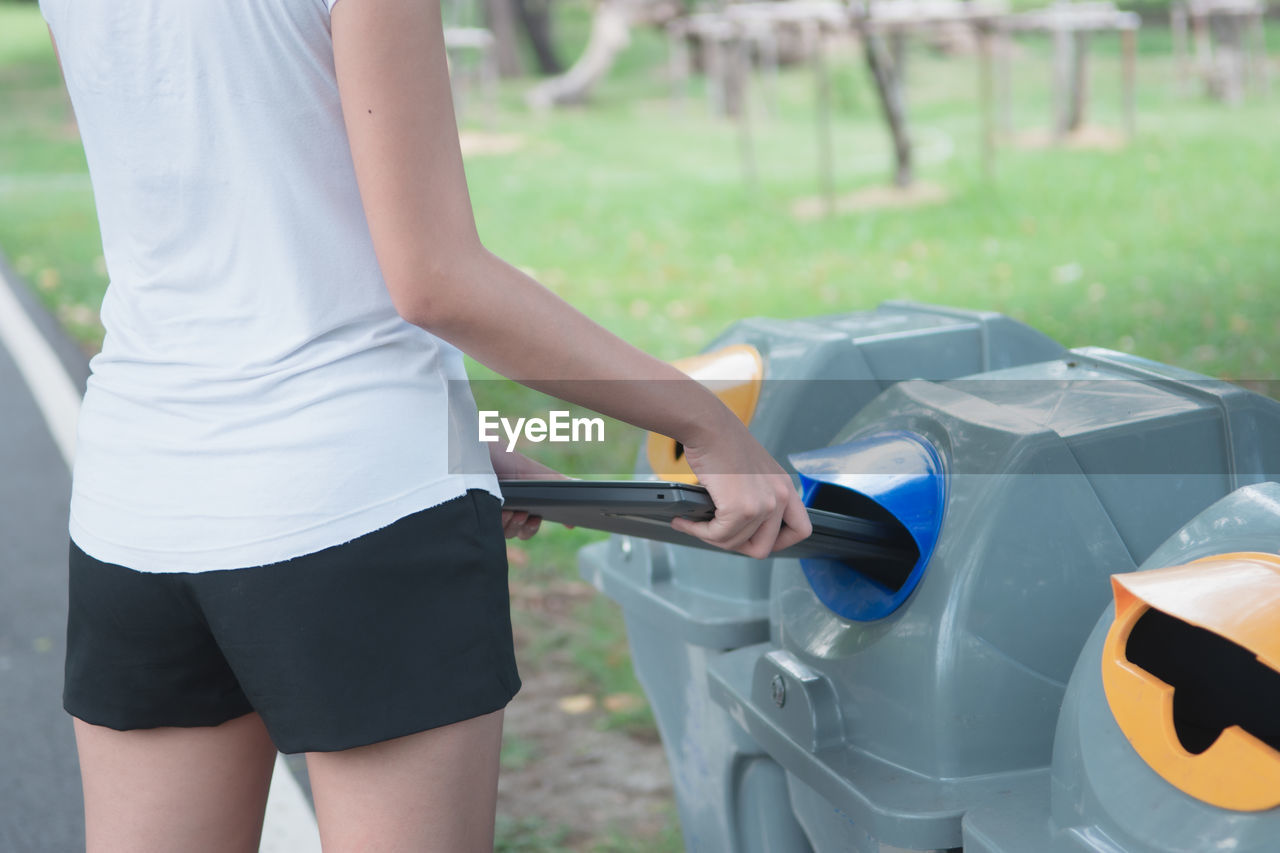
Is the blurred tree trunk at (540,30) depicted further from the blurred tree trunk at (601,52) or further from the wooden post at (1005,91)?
the wooden post at (1005,91)

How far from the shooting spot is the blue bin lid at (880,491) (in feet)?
5.11

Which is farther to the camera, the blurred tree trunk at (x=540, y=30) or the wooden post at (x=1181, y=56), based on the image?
the blurred tree trunk at (x=540, y=30)

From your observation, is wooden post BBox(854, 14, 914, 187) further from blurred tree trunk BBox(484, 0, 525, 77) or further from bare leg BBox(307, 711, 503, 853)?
blurred tree trunk BBox(484, 0, 525, 77)

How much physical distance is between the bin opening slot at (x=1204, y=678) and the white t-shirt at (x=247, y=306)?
66cm

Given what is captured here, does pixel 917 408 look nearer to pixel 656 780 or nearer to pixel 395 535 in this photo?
pixel 395 535

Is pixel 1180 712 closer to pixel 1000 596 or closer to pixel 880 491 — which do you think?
pixel 1000 596

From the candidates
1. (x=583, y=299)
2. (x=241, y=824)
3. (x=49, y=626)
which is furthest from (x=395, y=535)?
(x=583, y=299)

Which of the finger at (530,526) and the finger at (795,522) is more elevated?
the finger at (795,522)

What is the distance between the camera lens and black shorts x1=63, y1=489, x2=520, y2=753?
3.93 feet

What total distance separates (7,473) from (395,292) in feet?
16.9

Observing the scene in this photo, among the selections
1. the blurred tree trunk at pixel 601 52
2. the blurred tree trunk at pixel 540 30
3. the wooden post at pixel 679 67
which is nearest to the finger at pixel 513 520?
the wooden post at pixel 679 67

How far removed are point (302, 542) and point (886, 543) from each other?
2.26 ft

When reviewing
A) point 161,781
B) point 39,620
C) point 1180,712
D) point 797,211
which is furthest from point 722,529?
point 797,211

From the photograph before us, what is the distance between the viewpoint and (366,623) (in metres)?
1.20
